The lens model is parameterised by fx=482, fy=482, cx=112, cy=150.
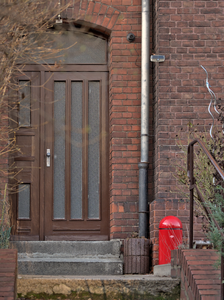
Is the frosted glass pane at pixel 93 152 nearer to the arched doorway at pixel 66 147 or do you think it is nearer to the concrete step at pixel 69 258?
the arched doorway at pixel 66 147

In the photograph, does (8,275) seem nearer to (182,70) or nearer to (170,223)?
(170,223)

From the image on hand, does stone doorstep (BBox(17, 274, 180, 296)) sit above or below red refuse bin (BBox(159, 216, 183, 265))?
below

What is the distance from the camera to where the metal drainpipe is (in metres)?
6.23

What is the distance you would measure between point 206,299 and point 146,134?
3.10 meters

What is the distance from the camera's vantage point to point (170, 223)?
5605mm

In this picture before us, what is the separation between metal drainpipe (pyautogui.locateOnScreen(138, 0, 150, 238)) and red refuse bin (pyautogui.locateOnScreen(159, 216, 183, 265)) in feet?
1.95

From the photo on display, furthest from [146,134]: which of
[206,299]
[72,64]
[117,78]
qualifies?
[206,299]

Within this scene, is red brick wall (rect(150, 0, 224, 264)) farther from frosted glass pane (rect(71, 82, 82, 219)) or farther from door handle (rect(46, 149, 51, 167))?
door handle (rect(46, 149, 51, 167))

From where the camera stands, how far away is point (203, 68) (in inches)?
243

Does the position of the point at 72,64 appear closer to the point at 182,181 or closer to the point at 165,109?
the point at 165,109

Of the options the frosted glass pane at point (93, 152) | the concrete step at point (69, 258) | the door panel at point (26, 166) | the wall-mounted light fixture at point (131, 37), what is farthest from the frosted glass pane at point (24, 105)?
the concrete step at point (69, 258)

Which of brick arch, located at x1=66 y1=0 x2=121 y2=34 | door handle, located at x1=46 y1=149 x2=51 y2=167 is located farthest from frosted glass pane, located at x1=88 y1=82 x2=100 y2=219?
brick arch, located at x1=66 y1=0 x2=121 y2=34

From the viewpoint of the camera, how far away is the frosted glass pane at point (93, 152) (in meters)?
6.64

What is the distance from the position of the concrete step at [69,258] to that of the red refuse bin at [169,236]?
21.7 inches
